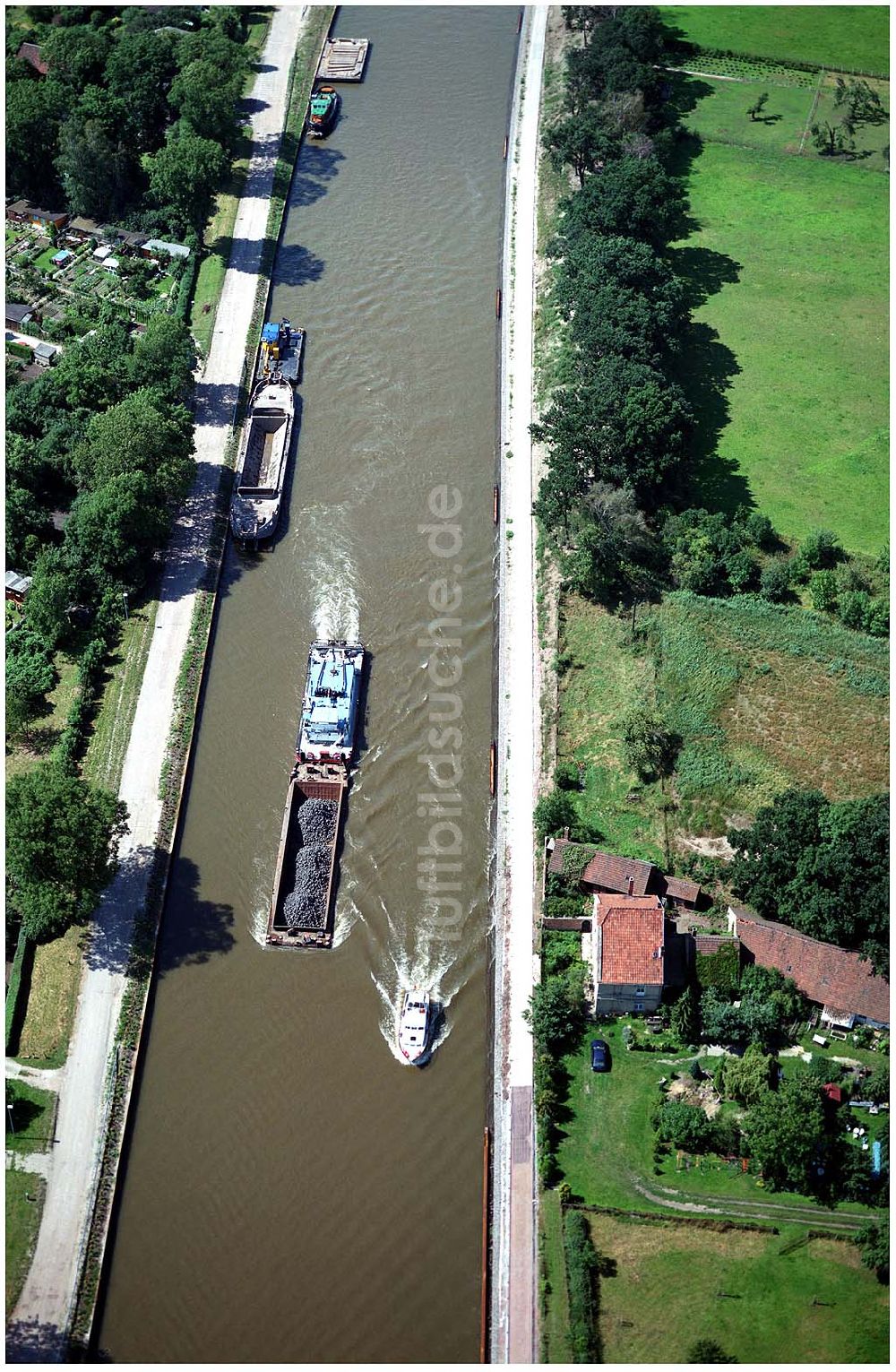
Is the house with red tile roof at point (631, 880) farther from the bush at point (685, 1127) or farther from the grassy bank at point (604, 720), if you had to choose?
the bush at point (685, 1127)

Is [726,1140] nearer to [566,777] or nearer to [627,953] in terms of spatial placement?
[627,953]

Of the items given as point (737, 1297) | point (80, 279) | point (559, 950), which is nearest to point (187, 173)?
point (80, 279)

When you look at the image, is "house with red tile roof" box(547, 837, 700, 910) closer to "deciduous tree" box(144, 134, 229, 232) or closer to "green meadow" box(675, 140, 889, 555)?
"green meadow" box(675, 140, 889, 555)

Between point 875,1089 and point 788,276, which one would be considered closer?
point 875,1089

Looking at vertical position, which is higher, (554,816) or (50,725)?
(50,725)

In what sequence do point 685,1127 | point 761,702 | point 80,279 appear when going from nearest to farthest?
point 685,1127 < point 761,702 < point 80,279

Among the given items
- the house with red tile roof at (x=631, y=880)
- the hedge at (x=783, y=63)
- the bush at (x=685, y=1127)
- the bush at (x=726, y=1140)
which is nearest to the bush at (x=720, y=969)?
the house with red tile roof at (x=631, y=880)
